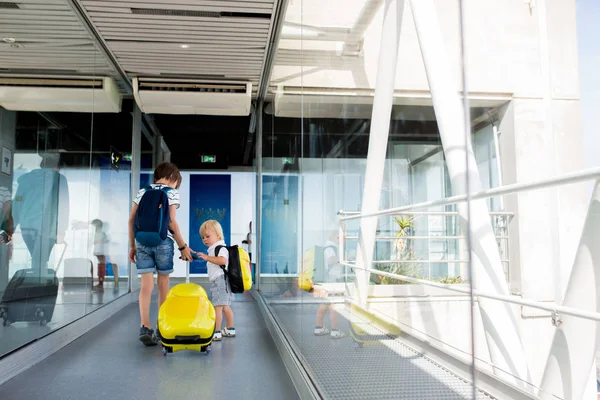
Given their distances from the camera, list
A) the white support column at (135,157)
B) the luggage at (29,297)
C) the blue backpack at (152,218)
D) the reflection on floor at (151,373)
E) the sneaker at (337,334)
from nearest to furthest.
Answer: the sneaker at (337,334) → the reflection on floor at (151,373) → the luggage at (29,297) → the blue backpack at (152,218) → the white support column at (135,157)

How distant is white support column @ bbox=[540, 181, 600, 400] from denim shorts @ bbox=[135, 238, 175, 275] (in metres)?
3.54

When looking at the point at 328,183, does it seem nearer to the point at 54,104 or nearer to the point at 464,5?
the point at 464,5

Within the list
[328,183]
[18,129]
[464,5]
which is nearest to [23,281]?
[18,129]

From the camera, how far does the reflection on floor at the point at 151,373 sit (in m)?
2.75

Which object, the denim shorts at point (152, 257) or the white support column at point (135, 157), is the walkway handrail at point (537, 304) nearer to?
the denim shorts at point (152, 257)

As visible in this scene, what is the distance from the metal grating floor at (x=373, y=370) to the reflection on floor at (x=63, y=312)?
1.79 m

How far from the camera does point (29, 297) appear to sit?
10.9 feet

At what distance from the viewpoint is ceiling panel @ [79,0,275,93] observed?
15.6ft

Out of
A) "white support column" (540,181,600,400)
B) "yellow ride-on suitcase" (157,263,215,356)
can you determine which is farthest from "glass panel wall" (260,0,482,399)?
"yellow ride-on suitcase" (157,263,215,356)

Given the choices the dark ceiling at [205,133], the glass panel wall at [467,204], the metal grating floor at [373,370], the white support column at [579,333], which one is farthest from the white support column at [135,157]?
the white support column at [579,333]

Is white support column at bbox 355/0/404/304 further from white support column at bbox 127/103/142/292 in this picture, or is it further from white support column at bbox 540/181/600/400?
white support column at bbox 127/103/142/292

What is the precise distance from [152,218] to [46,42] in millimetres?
1591

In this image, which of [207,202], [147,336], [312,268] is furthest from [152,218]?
[207,202]

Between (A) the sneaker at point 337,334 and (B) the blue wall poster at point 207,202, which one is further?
(B) the blue wall poster at point 207,202
